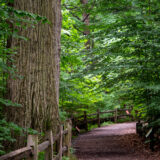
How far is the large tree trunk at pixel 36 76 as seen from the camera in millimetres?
4906

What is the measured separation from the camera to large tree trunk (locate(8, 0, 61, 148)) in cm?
491

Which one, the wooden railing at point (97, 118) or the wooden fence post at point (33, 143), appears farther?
the wooden railing at point (97, 118)

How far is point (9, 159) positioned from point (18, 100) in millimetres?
2397

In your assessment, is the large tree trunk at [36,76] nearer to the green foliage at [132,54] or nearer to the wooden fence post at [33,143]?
the wooden fence post at [33,143]

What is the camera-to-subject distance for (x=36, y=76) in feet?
16.7

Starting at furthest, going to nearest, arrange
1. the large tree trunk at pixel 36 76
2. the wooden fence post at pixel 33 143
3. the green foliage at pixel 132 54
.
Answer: the green foliage at pixel 132 54
the large tree trunk at pixel 36 76
the wooden fence post at pixel 33 143

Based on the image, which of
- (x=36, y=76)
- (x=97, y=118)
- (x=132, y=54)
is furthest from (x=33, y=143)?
(x=97, y=118)

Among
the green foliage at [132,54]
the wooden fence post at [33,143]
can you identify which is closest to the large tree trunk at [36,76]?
the wooden fence post at [33,143]

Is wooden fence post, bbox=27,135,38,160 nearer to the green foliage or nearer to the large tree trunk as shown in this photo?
the large tree trunk

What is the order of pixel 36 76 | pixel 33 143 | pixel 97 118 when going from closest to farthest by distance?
pixel 33 143 → pixel 36 76 → pixel 97 118

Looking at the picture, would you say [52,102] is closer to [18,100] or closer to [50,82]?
[50,82]

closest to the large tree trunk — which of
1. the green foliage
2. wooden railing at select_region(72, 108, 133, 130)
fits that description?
the green foliage

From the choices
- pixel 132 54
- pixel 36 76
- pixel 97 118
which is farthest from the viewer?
pixel 97 118

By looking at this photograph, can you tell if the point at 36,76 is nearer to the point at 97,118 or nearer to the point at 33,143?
the point at 33,143
